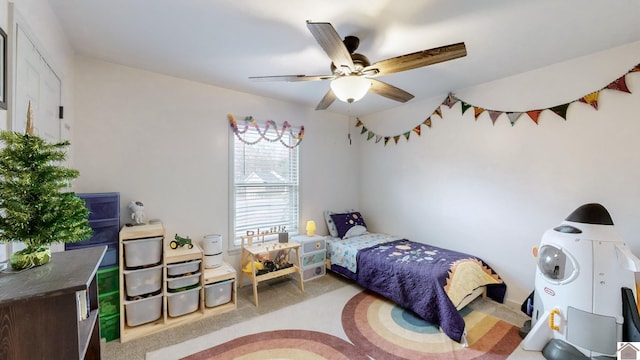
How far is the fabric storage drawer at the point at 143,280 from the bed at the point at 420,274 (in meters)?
2.01

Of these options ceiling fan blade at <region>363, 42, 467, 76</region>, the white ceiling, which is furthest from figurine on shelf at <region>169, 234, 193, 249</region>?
ceiling fan blade at <region>363, 42, 467, 76</region>

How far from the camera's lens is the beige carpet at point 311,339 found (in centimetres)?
202

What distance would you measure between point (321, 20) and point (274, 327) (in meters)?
2.51

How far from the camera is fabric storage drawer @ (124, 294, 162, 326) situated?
87.9 inches

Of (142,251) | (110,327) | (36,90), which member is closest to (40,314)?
(36,90)

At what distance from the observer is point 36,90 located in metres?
1.47

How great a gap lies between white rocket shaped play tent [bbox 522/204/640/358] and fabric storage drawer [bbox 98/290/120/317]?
3340 mm

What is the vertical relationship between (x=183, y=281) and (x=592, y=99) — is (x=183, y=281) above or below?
below

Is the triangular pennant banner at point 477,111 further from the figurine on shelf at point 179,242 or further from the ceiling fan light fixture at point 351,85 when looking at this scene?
the figurine on shelf at point 179,242

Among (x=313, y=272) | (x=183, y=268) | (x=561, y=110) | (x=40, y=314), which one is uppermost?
(x=561, y=110)

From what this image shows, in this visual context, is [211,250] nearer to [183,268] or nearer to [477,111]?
[183,268]

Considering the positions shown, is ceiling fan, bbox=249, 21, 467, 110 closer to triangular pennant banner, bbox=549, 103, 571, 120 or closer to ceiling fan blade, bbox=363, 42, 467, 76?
ceiling fan blade, bbox=363, 42, 467, 76

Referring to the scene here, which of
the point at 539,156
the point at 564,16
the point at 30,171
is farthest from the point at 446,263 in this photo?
the point at 30,171

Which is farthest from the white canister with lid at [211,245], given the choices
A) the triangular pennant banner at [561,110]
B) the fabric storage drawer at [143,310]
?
the triangular pennant banner at [561,110]
